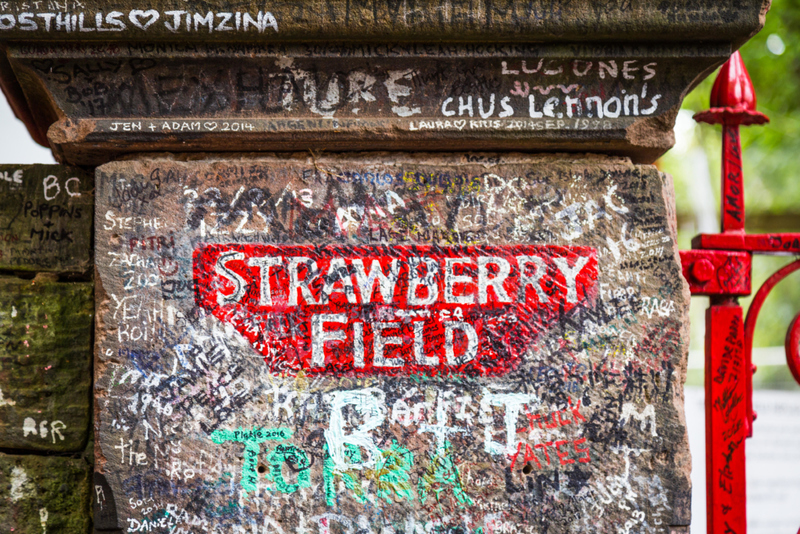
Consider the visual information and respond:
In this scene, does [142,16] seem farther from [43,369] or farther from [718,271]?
[718,271]

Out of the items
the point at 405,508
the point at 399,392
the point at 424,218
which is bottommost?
the point at 405,508

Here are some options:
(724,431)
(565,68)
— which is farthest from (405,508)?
(565,68)

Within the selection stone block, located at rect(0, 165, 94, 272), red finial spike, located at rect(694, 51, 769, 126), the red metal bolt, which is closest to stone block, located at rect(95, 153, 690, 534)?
the red metal bolt

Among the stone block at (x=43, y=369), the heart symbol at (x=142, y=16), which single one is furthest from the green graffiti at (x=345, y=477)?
the heart symbol at (x=142, y=16)

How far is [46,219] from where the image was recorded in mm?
1779

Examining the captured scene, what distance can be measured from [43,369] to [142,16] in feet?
3.70

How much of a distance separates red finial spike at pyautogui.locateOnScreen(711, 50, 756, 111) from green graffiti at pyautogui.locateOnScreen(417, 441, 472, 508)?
142cm

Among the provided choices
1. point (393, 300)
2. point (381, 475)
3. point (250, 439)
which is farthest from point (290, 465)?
point (393, 300)

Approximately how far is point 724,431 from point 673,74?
1.11m

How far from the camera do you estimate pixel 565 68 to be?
5.32 feet

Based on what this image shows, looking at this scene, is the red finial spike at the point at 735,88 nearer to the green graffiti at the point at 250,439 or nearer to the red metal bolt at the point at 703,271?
the red metal bolt at the point at 703,271

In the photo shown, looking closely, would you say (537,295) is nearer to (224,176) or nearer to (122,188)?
(224,176)

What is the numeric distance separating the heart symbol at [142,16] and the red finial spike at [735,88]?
1740 mm

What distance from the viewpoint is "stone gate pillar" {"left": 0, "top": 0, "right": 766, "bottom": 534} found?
1580 millimetres
